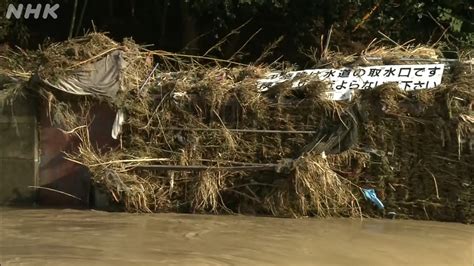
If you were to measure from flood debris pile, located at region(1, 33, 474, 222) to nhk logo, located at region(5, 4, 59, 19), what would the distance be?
5.54 metres

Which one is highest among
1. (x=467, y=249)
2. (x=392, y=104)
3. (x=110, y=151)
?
(x=392, y=104)

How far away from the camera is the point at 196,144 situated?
9.65 meters

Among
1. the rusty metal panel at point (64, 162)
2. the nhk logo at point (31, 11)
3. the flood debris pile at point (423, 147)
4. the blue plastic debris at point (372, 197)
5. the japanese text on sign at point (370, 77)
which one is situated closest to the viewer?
the flood debris pile at point (423, 147)

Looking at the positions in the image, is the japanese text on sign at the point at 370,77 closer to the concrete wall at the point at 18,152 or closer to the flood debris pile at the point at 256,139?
the flood debris pile at the point at 256,139

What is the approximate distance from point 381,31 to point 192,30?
4.40 m

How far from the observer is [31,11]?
52.7 ft

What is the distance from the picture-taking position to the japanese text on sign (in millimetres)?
9266

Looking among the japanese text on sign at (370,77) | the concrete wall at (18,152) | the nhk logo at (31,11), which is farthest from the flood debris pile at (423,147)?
the nhk logo at (31,11)

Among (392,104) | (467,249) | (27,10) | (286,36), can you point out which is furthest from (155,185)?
(27,10)

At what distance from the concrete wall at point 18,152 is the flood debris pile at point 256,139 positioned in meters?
0.42

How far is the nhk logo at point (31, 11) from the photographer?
15073 millimetres

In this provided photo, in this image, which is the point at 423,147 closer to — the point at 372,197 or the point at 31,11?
the point at 372,197

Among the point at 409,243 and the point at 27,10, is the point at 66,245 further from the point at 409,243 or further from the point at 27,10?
the point at 27,10

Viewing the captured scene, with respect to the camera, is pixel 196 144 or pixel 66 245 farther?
pixel 196 144
